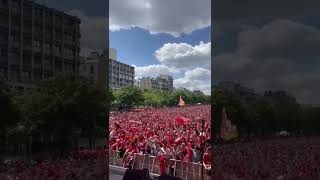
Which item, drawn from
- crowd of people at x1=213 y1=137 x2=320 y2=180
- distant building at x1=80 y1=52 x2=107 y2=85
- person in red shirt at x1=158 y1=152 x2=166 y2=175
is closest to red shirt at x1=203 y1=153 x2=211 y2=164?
person in red shirt at x1=158 y1=152 x2=166 y2=175

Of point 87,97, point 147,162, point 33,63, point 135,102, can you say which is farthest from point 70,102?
point 135,102

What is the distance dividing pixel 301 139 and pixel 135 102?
23.1 ft

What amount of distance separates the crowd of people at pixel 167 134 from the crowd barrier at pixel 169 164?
0.32 ft

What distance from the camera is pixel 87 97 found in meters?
5.62

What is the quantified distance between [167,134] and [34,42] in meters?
3.56

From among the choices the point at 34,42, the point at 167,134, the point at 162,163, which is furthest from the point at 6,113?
the point at 167,134

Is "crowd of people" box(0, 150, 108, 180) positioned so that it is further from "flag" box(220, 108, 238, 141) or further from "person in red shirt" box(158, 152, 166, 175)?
"person in red shirt" box(158, 152, 166, 175)

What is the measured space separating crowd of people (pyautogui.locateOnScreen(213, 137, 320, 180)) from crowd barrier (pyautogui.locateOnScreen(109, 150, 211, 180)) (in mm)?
961

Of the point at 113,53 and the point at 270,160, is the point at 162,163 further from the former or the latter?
the point at 113,53

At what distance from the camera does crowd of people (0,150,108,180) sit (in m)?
5.03

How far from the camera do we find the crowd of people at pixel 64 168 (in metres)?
5.03

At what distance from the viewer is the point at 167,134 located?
8.20 metres

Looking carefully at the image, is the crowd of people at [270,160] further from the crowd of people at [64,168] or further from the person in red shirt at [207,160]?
the crowd of people at [64,168]

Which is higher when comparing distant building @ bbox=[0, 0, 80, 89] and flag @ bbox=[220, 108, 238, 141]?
distant building @ bbox=[0, 0, 80, 89]
